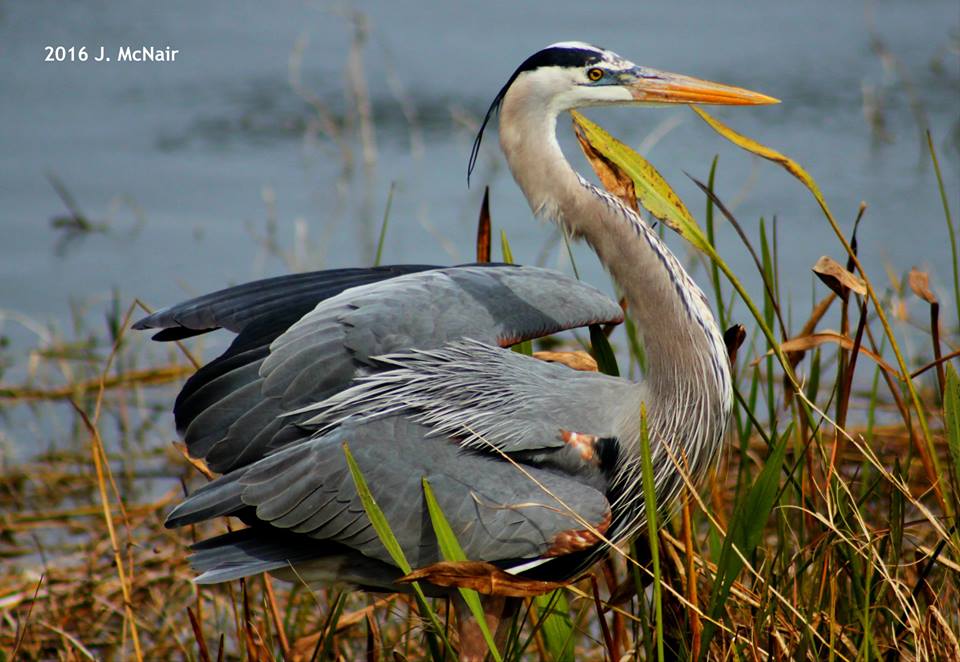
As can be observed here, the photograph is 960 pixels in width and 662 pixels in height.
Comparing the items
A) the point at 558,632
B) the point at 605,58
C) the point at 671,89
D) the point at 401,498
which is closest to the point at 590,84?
the point at 605,58

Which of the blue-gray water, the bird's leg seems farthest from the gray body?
the blue-gray water

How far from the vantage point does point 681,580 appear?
269 centimetres

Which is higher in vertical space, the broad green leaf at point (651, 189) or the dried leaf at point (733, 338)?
the broad green leaf at point (651, 189)

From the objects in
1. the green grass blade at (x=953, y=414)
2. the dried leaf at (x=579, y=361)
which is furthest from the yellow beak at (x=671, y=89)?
the green grass blade at (x=953, y=414)

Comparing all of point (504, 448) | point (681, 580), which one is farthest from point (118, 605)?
point (681, 580)

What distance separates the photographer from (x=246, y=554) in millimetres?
2742

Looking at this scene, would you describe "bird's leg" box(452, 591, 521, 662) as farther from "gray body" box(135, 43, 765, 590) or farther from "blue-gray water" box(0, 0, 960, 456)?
"blue-gray water" box(0, 0, 960, 456)

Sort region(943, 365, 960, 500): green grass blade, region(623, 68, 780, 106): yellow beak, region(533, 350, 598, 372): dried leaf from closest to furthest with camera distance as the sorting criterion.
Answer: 1. region(943, 365, 960, 500): green grass blade
2. region(623, 68, 780, 106): yellow beak
3. region(533, 350, 598, 372): dried leaf

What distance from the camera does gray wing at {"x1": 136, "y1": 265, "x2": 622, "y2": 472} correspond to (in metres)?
2.82

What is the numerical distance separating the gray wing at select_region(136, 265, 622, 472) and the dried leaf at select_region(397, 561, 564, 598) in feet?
2.39

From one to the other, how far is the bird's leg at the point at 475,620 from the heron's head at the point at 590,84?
109 centimetres

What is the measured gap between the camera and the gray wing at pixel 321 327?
282cm

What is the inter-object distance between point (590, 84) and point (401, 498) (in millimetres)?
1038

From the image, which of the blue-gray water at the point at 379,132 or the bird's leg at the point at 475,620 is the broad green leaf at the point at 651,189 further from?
the blue-gray water at the point at 379,132
